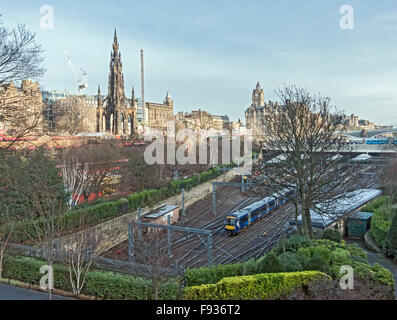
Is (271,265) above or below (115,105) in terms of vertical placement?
below

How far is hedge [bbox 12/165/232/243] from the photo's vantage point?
14.4 meters

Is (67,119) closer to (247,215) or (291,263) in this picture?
(247,215)

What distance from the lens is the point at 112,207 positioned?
20.4 meters

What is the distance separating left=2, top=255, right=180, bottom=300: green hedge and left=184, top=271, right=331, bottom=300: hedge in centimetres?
71

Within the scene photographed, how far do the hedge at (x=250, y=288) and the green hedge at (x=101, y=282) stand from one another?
711 millimetres

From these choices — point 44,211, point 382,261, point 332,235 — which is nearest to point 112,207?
point 44,211

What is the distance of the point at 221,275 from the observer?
9.76 m

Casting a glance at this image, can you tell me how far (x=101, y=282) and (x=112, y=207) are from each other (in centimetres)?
1132

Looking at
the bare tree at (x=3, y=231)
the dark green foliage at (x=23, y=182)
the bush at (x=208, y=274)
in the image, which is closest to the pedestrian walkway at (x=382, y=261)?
the bush at (x=208, y=274)

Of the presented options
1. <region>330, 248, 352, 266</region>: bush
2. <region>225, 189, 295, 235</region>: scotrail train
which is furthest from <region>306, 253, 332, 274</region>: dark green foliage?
<region>225, 189, 295, 235</region>: scotrail train

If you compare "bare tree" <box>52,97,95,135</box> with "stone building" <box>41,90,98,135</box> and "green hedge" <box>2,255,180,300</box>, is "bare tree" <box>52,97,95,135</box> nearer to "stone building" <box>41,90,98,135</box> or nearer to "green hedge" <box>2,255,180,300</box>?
"stone building" <box>41,90,98,135</box>
